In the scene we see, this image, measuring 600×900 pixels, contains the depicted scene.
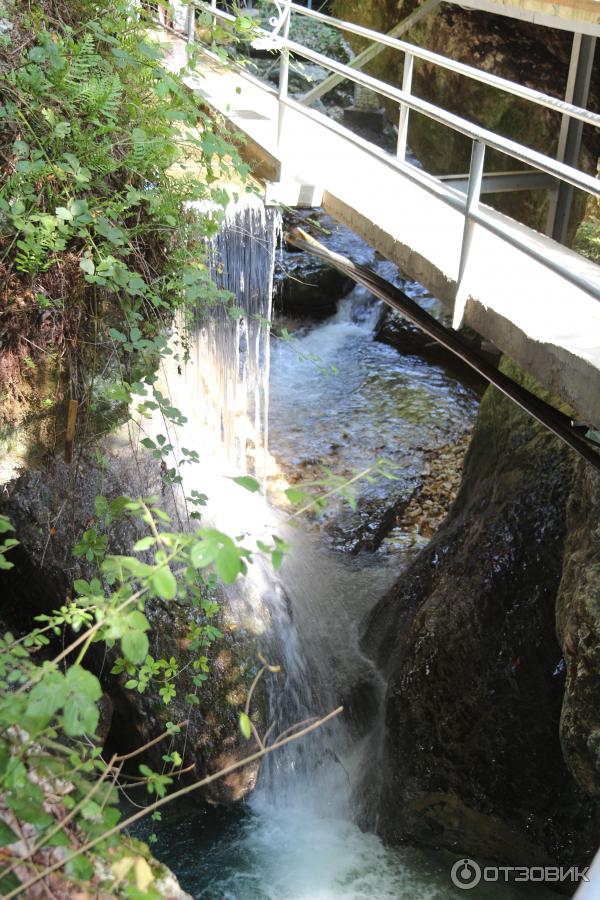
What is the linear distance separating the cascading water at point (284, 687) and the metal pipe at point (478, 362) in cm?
60

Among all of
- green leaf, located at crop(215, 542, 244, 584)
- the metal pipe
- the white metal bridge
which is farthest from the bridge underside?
green leaf, located at crop(215, 542, 244, 584)

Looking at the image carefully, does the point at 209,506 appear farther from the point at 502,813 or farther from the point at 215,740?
the point at 502,813

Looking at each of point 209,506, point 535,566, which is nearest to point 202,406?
point 209,506

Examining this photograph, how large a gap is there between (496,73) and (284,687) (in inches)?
208

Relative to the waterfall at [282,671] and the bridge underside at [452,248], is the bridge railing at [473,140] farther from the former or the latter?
the waterfall at [282,671]

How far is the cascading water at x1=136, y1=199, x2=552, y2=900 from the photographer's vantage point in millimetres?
5297

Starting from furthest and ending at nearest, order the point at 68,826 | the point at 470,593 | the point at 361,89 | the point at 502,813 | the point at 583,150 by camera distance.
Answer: the point at 361,89 → the point at 583,150 → the point at 470,593 → the point at 502,813 → the point at 68,826

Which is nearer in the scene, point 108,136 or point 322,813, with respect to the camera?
point 108,136

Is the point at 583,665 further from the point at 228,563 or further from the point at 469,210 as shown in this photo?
the point at 228,563

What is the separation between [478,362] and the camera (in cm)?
432

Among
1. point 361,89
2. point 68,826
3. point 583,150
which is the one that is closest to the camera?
point 68,826

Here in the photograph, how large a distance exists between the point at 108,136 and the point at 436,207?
2.21 m

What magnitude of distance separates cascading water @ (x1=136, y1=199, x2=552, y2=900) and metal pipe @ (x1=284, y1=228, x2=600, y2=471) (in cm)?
60

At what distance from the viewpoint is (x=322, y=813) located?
582 centimetres
